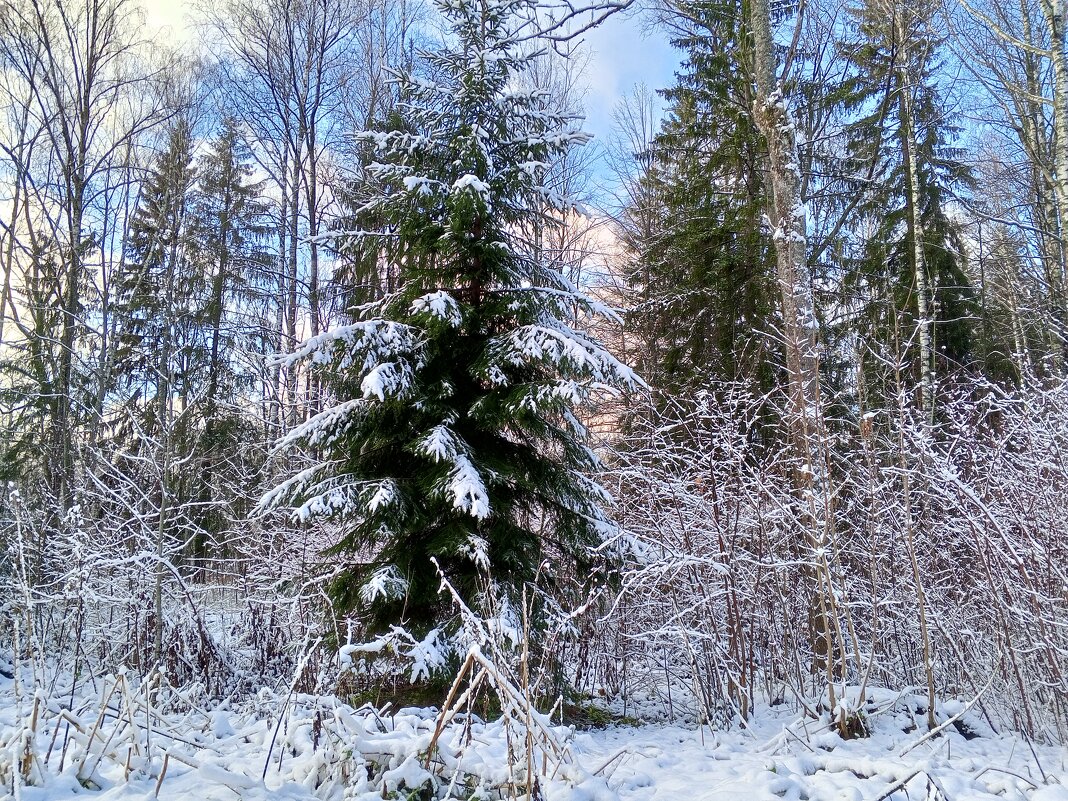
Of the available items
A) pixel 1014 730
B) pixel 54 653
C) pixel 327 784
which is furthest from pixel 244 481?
pixel 1014 730

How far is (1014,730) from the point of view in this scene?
4.40m

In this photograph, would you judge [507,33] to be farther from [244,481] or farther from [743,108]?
[244,481]

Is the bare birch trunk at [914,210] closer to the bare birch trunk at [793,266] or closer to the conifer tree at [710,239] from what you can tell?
the conifer tree at [710,239]

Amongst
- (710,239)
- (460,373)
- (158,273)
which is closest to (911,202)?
(710,239)

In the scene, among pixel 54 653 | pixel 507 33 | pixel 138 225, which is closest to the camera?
pixel 507 33

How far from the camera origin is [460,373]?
5.75m

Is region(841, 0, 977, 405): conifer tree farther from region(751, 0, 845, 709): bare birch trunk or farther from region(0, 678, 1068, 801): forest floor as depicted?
region(0, 678, 1068, 801): forest floor

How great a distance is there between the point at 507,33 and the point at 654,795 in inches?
247

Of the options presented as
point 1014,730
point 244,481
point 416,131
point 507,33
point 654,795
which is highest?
point 507,33

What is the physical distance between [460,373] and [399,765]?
348cm

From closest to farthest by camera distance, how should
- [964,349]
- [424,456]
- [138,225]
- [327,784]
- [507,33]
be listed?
[327,784]
[424,456]
[507,33]
[964,349]
[138,225]

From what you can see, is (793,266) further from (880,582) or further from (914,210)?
(914,210)

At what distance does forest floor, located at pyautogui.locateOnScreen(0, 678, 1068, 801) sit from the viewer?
266 centimetres

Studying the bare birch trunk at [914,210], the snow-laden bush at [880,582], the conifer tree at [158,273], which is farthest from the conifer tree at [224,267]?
the bare birch trunk at [914,210]
